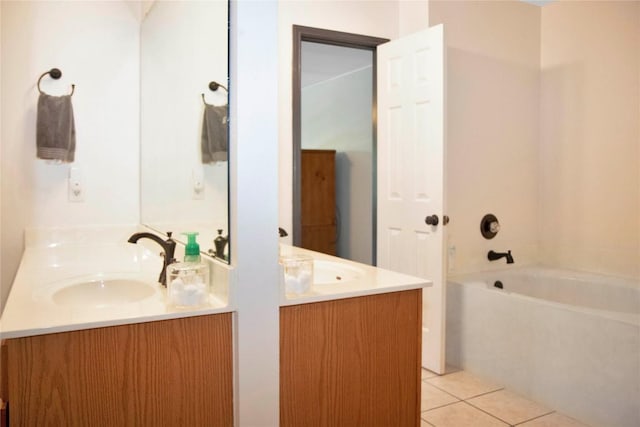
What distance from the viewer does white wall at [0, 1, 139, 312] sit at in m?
2.26

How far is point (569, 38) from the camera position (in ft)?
10.8

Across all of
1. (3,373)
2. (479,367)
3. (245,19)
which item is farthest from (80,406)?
(479,367)

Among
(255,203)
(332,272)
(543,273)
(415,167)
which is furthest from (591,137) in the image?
(255,203)

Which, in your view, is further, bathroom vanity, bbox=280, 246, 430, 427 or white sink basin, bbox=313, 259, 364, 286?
white sink basin, bbox=313, 259, 364, 286

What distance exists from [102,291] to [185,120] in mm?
719

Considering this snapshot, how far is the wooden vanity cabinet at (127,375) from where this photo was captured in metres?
1.03

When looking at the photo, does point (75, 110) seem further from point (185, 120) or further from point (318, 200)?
point (318, 200)

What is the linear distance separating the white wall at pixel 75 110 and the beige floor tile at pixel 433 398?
1.76 meters

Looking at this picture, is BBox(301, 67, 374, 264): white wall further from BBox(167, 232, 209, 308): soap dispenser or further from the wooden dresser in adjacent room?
BBox(167, 232, 209, 308): soap dispenser

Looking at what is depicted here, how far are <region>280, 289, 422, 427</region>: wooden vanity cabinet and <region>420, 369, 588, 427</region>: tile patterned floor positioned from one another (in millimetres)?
815

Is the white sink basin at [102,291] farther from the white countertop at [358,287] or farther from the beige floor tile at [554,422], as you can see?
the beige floor tile at [554,422]

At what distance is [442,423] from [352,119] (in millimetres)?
3434

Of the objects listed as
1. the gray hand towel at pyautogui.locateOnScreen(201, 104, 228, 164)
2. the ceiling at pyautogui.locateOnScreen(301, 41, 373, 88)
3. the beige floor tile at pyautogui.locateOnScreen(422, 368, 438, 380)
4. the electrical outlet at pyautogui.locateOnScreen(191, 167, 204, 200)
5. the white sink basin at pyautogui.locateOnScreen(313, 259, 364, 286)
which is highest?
the ceiling at pyautogui.locateOnScreen(301, 41, 373, 88)

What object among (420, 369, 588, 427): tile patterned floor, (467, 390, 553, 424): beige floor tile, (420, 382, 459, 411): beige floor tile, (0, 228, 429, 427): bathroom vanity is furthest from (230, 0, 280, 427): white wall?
(467, 390, 553, 424): beige floor tile
